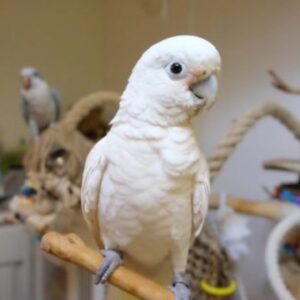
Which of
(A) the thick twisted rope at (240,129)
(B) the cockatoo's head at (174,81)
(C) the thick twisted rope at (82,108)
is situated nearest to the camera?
(B) the cockatoo's head at (174,81)

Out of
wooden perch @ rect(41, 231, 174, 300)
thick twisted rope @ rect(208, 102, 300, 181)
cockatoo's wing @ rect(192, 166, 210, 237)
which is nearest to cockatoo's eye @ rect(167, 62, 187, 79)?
cockatoo's wing @ rect(192, 166, 210, 237)

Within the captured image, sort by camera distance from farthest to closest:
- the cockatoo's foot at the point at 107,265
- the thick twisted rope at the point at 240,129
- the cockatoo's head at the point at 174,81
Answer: the thick twisted rope at the point at 240,129
the cockatoo's foot at the point at 107,265
the cockatoo's head at the point at 174,81

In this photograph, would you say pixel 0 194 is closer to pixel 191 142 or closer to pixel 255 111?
pixel 255 111

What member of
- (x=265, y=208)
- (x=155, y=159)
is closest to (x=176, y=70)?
(x=155, y=159)

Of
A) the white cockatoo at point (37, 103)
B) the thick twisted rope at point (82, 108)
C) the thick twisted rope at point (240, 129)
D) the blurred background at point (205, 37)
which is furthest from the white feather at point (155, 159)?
the white cockatoo at point (37, 103)

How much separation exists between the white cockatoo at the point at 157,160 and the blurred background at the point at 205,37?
690 mm

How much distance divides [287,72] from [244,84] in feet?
0.46

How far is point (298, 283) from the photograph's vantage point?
1076 millimetres

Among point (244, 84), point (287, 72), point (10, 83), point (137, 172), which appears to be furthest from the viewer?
point (10, 83)

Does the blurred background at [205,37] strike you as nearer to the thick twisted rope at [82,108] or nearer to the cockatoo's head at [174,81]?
the thick twisted rope at [82,108]

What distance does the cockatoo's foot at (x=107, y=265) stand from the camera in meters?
0.72

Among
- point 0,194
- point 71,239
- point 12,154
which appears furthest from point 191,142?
point 12,154

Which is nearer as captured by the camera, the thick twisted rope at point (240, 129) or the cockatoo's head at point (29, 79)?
the thick twisted rope at point (240, 129)

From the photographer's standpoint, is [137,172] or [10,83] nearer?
[137,172]
